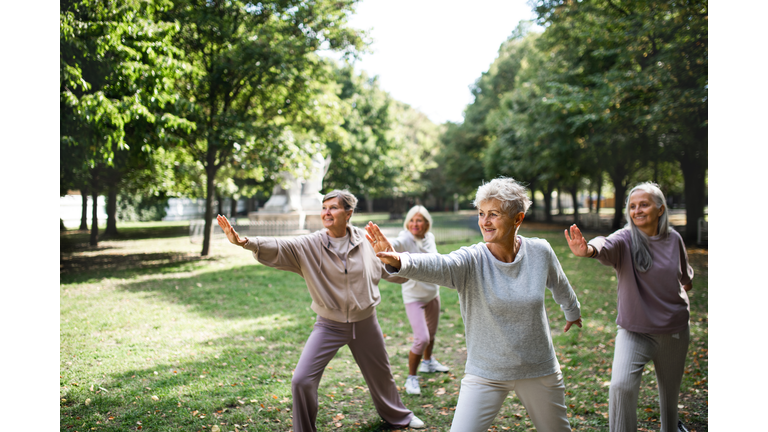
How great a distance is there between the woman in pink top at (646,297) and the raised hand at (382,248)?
1.43m

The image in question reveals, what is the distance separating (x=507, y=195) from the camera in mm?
2512

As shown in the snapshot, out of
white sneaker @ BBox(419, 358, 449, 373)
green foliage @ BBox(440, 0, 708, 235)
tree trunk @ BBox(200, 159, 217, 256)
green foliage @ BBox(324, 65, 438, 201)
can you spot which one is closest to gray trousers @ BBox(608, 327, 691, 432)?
white sneaker @ BBox(419, 358, 449, 373)

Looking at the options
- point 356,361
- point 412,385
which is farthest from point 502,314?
point 412,385

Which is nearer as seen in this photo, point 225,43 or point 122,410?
point 122,410

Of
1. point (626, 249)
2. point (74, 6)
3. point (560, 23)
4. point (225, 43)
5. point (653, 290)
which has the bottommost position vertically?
point (653, 290)

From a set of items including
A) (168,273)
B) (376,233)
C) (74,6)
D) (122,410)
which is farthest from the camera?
(168,273)

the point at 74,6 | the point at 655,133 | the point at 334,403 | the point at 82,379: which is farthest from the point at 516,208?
the point at 655,133

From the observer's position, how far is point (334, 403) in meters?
4.70

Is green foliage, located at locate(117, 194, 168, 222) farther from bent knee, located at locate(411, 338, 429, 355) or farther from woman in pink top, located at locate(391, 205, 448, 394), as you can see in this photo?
bent knee, located at locate(411, 338, 429, 355)

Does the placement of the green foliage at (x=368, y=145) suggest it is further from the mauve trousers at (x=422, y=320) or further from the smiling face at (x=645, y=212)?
the smiling face at (x=645, y=212)

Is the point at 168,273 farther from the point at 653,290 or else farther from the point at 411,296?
the point at 653,290

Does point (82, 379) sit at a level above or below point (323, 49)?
below

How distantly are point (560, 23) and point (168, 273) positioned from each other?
44.7ft

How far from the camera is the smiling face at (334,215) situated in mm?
3619
